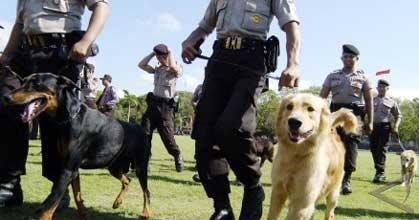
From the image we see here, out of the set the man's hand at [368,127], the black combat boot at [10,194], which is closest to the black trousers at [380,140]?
the man's hand at [368,127]

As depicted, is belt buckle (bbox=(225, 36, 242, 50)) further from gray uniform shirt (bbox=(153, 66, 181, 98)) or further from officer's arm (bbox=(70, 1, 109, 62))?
gray uniform shirt (bbox=(153, 66, 181, 98))

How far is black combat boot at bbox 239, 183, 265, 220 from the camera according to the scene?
430cm

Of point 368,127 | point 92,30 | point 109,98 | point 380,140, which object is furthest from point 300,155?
point 380,140

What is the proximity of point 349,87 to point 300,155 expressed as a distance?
4.52 metres

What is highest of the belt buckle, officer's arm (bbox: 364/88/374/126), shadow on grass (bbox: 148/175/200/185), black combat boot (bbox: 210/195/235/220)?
the belt buckle

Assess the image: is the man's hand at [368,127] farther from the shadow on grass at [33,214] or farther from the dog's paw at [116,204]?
the shadow on grass at [33,214]

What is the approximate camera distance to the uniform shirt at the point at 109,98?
40.8 feet

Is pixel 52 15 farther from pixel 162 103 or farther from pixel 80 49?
pixel 162 103

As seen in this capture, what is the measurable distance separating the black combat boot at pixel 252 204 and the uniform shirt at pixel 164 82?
5490 mm

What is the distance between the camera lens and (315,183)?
4.32 metres

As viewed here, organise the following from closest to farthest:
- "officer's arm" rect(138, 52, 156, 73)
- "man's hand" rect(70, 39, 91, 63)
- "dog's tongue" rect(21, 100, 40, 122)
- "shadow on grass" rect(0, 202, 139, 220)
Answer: "dog's tongue" rect(21, 100, 40, 122)
"man's hand" rect(70, 39, 91, 63)
"shadow on grass" rect(0, 202, 139, 220)
"officer's arm" rect(138, 52, 156, 73)

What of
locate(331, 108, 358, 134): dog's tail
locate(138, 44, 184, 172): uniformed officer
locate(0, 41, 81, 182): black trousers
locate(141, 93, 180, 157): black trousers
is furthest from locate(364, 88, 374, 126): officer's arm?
locate(0, 41, 81, 182): black trousers

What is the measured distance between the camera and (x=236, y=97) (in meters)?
4.17

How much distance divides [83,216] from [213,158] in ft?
4.29
